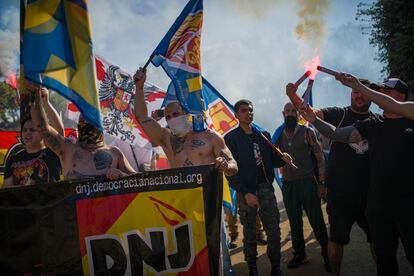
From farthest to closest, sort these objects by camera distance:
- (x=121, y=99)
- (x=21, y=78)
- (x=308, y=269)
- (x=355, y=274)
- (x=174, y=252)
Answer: (x=121, y=99) < (x=308, y=269) < (x=355, y=274) < (x=21, y=78) < (x=174, y=252)

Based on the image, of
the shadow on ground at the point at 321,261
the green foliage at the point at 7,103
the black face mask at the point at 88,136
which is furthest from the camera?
the green foliage at the point at 7,103

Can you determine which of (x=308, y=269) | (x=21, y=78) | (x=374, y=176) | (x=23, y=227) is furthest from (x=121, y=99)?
(x=374, y=176)

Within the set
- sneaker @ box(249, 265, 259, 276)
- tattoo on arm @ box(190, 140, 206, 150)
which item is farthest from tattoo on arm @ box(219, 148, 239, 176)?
sneaker @ box(249, 265, 259, 276)

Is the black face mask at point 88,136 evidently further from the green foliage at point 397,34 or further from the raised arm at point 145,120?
the green foliage at point 397,34

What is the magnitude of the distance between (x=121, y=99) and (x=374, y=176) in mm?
5010

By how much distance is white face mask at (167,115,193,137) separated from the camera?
479cm

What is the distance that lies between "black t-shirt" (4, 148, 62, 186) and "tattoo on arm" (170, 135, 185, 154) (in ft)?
5.31

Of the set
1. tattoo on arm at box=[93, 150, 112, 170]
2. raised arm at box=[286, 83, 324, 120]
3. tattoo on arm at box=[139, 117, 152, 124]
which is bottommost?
tattoo on arm at box=[93, 150, 112, 170]

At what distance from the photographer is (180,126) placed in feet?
15.7

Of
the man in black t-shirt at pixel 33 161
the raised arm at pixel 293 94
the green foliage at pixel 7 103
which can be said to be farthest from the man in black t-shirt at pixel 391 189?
the green foliage at pixel 7 103

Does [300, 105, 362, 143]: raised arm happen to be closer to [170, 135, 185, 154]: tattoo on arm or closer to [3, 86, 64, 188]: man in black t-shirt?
[170, 135, 185, 154]: tattoo on arm

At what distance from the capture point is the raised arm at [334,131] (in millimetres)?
4000

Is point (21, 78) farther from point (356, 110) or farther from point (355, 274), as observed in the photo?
point (355, 274)

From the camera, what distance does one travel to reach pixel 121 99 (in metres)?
7.36
